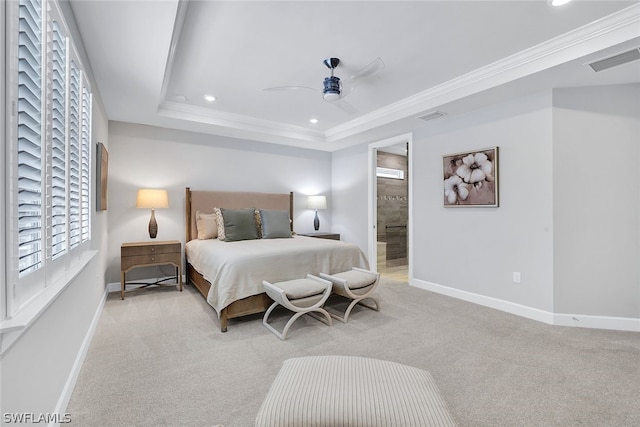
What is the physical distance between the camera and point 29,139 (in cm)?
117

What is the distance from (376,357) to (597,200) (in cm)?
278

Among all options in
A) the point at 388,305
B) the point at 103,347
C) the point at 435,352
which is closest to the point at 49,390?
the point at 103,347

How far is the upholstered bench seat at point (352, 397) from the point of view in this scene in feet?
3.69

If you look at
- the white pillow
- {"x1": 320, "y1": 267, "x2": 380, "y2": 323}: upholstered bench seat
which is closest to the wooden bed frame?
the white pillow

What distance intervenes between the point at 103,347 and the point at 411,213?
4049 mm

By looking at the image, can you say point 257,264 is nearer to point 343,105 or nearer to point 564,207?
point 343,105

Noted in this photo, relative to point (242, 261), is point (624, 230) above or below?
above

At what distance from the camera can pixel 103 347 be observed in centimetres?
251

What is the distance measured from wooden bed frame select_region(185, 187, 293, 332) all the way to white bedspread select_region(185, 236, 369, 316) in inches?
5.7

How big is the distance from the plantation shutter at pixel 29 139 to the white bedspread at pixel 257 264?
65.4 inches

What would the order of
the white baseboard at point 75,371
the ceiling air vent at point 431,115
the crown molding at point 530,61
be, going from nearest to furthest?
the white baseboard at point 75,371, the crown molding at point 530,61, the ceiling air vent at point 431,115

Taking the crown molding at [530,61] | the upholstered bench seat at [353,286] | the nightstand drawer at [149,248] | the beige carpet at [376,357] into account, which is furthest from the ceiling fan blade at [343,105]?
the nightstand drawer at [149,248]

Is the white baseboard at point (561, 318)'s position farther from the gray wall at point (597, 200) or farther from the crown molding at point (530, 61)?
the crown molding at point (530, 61)

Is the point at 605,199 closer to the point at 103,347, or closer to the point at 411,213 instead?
the point at 411,213
